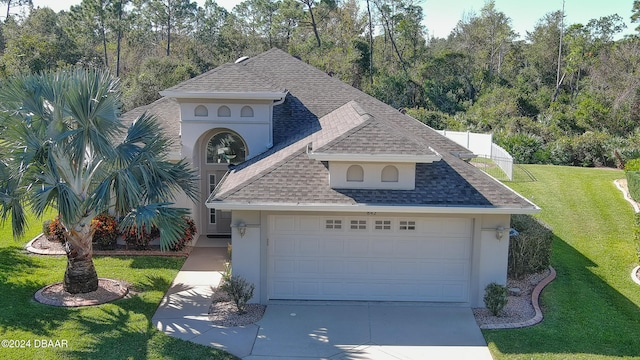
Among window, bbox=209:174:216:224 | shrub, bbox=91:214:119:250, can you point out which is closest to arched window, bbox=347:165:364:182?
window, bbox=209:174:216:224

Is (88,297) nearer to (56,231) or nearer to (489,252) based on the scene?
(56,231)

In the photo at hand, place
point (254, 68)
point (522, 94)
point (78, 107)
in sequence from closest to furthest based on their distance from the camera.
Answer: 1. point (78, 107)
2. point (254, 68)
3. point (522, 94)

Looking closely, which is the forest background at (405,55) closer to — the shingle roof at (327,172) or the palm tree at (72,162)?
the shingle roof at (327,172)

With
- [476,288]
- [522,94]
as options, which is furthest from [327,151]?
[522,94]

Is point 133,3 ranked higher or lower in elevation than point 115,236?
higher

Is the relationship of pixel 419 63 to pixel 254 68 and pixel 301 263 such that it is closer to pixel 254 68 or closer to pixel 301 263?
pixel 254 68

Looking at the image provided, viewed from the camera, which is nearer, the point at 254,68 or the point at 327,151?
the point at 327,151
